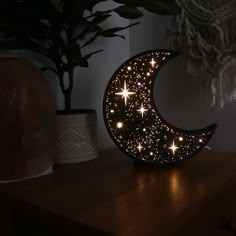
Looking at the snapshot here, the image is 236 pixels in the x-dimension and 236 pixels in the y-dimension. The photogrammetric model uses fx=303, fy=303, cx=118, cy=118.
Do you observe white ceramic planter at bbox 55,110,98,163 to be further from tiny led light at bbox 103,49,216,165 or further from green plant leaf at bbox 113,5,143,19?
green plant leaf at bbox 113,5,143,19

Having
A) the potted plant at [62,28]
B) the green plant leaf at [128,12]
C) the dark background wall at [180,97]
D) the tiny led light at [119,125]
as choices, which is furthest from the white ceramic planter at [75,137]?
the dark background wall at [180,97]

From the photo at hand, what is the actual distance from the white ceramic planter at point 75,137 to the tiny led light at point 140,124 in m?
0.09

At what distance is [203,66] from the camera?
0.85 m

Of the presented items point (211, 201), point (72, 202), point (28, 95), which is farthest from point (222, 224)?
point (28, 95)

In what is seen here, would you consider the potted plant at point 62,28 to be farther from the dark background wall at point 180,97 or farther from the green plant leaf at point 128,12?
the dark background wall at point 180,97

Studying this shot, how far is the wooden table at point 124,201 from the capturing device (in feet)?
1.38

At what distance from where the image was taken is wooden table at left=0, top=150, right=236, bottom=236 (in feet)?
1.38

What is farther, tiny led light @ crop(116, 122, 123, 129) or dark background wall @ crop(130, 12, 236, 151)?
dark background wall @ crop(130, 12, 236, 151)

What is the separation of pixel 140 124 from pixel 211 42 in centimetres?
36

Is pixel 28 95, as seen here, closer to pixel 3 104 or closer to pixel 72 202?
pixel 3 104

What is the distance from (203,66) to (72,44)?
0.38 m

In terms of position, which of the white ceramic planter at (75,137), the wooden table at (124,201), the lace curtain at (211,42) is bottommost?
the wooden table at (124,201)

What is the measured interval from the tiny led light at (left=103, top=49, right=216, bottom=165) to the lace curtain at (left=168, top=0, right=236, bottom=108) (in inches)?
8.1

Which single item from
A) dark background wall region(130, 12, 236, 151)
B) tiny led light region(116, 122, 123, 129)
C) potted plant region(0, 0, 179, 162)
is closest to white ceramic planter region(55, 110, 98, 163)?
potted plant region(0, 0, 179, 162)
